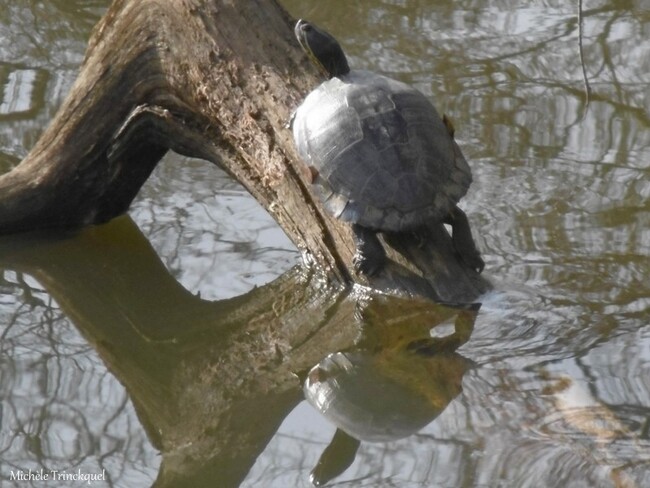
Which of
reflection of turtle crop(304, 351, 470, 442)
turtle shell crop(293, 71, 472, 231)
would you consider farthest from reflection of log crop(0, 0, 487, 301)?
reflection of turtle crop(304, 351, 470, 442)

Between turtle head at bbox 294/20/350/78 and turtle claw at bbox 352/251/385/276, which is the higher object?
turtle head at bbox 294/20/350/78

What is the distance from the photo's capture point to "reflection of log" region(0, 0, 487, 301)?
3.82 meters

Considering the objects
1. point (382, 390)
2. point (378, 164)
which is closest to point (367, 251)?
point (378, 164)

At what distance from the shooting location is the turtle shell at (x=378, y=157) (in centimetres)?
358

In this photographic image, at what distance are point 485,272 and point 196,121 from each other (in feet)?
4.09

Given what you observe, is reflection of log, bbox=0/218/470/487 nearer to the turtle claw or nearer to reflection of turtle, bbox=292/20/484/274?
the turtle claw

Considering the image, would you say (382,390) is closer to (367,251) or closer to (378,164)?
(367,251)

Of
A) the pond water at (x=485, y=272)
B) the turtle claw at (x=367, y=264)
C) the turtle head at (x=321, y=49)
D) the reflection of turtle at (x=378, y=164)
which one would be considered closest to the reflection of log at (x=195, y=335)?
the pond water at (x=485, y=272)

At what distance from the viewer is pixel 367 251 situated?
3.64m

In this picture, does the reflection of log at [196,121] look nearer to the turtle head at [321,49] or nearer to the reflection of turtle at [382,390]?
the turtle head at [321,49]

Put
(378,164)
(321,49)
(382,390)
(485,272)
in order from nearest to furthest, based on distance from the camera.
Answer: (382,390), (378,164), (321,49), (485,272)

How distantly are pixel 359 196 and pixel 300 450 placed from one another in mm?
900

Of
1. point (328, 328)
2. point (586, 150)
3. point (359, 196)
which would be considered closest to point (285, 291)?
point (328, 328)

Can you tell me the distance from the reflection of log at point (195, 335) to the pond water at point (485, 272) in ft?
0.05
